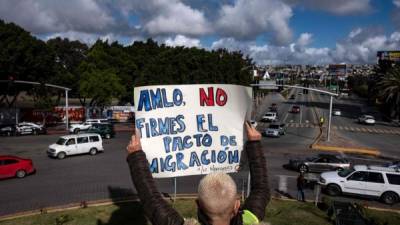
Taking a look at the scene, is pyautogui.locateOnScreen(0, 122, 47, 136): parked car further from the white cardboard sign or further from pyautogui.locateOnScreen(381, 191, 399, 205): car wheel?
the white cardboard sign

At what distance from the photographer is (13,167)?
21781 mm

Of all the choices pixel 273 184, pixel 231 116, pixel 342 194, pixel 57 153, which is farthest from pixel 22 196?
pixel 342 194

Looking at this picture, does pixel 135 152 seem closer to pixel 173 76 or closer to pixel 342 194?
pixel 342 194

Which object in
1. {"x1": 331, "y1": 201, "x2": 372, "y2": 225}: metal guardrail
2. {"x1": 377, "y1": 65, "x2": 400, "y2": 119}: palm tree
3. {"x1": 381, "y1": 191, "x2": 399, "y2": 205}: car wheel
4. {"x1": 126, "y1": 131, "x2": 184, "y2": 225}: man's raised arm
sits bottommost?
{"x1": 381, "y1": 191, "x2": 399, "y2": 205}: car wheel

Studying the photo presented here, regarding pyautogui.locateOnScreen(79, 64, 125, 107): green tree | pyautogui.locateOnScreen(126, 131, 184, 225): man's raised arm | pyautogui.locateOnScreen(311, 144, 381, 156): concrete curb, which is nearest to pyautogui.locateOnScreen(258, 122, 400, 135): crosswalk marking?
pyautogui.locateOnScreen(311, 144, 381, 156): concrete curb

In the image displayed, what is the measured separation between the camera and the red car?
21.5m

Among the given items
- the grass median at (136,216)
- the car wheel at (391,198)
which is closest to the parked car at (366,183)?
the car wheel at (391,198)

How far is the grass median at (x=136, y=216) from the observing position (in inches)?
548

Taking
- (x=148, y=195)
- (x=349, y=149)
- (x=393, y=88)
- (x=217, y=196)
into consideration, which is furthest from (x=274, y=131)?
(x=217, y=196)

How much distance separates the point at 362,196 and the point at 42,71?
45570mm

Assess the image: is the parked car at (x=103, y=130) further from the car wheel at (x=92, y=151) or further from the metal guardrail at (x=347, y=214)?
the metal guardrail at (x=347, y=214)

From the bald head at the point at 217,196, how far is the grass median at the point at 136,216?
38.9ft

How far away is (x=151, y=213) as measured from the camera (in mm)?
3014

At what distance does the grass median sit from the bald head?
1187 cm
